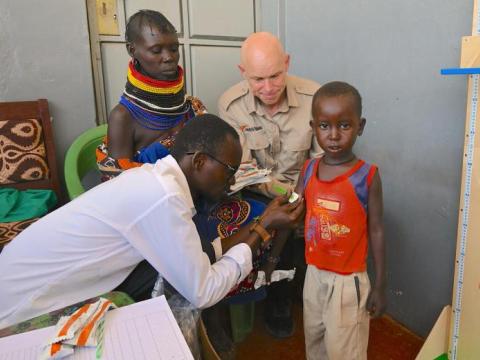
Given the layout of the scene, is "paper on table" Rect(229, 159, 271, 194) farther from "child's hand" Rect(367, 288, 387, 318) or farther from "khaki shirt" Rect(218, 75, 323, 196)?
"child's hand" Rect(367, 288, 387, 318)

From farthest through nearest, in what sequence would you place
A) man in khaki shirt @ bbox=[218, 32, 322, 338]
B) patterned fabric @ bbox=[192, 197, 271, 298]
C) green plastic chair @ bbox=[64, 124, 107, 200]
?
man in khaki shirt @ bbox=[218, 32, 322, 338]
green plastic chair @ bbox=[64, 124, 107, 200]
patterned fabric @ bbox=[192, 197, 271, 298]

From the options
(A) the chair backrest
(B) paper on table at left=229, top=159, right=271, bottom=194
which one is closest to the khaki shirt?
(B) paper on table at left=229, top=159, right=271, bottom=194

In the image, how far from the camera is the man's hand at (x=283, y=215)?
1356 mm

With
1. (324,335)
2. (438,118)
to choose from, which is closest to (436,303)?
(324,335)

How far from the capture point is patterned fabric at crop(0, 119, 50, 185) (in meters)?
1.84

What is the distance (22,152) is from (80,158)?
0.84ft

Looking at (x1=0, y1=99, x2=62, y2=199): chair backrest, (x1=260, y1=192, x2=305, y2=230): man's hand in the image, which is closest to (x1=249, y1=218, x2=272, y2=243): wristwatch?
(x1=260, y1=192, x2=305, y2=230): man's hand

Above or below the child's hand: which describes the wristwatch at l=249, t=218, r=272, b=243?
above

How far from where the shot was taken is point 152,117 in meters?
1.67

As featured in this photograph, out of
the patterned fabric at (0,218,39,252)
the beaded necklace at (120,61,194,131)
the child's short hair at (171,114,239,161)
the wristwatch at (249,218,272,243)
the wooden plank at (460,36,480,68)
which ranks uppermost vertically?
the wooden plank at (460,36,480,68)

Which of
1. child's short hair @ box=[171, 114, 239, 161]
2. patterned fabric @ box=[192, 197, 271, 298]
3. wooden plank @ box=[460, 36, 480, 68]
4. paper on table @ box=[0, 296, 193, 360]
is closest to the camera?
paper on table @ box=[0, 296, 193, 360]

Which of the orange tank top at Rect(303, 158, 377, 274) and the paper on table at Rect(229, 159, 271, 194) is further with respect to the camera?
the paper on table at Rect(229, 159, 271, 194)

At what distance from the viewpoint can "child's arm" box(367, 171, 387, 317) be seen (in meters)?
1.24

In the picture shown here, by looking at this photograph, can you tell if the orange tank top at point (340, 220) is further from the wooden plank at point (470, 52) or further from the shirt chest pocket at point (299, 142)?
the shirt chest pocket at point (299, 142)
